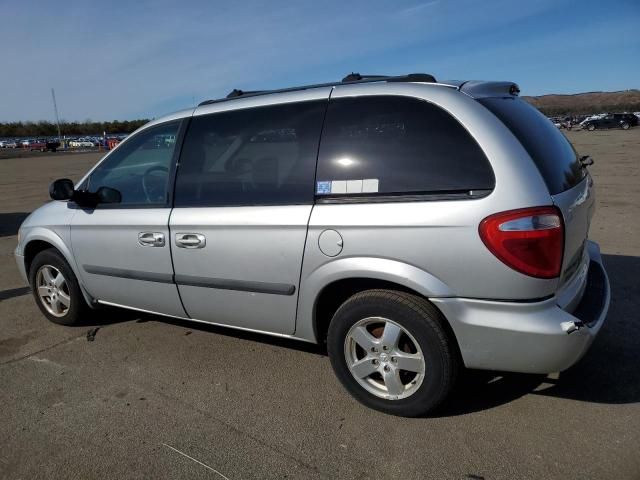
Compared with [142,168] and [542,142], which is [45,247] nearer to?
[142,168]

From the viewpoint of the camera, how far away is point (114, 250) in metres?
3.75

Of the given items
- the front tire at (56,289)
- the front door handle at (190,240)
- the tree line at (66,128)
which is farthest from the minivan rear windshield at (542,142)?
the tree line at (66,128)

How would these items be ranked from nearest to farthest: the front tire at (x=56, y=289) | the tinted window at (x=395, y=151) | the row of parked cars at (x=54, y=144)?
the tinted window at (x=395, y=151), the front tire at (x=56, y=289), the row of parked cars at (x=54, y=144)

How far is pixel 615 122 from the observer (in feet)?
157

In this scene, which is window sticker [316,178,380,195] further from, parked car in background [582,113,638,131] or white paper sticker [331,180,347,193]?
parked car in background [582,113,638,131]

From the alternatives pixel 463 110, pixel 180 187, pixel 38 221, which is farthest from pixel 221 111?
pixel 38 221

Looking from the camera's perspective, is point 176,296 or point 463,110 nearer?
point 463,110

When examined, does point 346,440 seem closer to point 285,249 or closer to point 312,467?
point 312,467

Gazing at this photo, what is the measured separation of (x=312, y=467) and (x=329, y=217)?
1.28 metres

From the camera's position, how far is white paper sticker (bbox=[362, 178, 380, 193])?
8.84ft

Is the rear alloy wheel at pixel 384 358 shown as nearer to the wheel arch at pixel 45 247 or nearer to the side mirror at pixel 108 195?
the side mirror at pixel 108 195

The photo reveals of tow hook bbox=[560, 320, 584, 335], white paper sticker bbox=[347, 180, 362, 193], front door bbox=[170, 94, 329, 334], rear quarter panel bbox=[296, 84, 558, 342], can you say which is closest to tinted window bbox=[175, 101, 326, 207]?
front door bbox=[170, 94, 329, 334]

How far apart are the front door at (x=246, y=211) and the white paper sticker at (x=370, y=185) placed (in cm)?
33

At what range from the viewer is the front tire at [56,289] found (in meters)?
4.23
